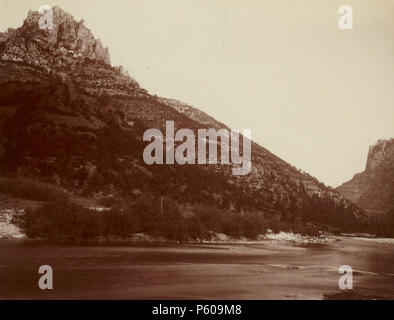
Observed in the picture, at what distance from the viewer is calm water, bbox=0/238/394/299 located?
1995 centimetres

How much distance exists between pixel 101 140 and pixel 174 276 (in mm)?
38754

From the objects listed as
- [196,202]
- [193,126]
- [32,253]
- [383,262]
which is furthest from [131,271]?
[193,126]

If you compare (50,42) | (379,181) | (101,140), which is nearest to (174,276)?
(101,140)

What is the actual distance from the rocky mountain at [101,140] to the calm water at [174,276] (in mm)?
21202

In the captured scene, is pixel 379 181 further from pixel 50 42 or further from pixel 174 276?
pixel 174 276

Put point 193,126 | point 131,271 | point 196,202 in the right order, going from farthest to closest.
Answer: point 193,126 → point 196,202 → point 131,271

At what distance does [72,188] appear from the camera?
5344cm

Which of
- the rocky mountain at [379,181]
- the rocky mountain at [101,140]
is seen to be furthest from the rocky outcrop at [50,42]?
the rocky mountain at [379,181]

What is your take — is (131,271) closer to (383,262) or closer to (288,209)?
(383,262)

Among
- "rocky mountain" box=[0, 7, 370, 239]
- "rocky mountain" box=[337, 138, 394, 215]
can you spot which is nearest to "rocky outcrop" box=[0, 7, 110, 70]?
"rocky mountain" box=[0, 7, 370, 239]

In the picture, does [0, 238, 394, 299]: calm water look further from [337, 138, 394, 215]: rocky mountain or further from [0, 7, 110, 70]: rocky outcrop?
[0, 7, 110, 70]: rocky outcrop

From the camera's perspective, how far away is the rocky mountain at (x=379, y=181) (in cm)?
6147

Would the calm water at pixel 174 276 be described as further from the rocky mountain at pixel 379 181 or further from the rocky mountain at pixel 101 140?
the rocky mountain at pixel 379 181

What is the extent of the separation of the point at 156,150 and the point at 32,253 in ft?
134
